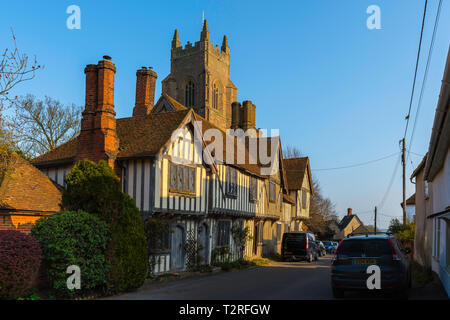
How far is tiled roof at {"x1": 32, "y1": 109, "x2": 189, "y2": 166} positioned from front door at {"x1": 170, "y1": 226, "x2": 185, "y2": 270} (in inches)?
148

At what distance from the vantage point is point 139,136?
1784cm

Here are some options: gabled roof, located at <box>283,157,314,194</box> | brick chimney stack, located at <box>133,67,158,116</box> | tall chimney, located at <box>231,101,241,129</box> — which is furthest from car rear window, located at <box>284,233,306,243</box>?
gabled roof, located at <box>283,157,314,194</box>

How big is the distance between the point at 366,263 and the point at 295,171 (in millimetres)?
31413

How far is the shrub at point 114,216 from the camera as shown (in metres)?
11.8

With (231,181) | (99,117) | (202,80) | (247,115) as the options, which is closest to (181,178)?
(99,117)

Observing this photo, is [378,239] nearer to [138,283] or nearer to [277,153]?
[138,283]

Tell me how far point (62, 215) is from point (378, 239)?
802cm

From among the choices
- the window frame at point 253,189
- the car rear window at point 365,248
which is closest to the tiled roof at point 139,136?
the car rear window at point 365,248

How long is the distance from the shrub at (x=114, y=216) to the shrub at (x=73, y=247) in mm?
284

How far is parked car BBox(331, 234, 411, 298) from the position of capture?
10195mm

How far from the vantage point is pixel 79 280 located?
428 inches

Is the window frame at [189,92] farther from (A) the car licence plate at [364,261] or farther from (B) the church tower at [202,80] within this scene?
(A) the car licence plate at [364,261]
